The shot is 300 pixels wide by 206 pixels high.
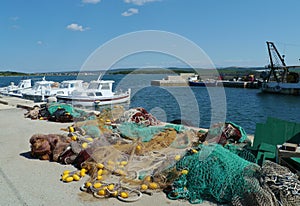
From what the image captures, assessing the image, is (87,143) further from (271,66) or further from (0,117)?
(271,66)

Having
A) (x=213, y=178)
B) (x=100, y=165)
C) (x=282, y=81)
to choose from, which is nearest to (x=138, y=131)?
(x=100, y=165)

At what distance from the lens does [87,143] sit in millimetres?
5535

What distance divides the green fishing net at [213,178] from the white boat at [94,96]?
19.5 metres

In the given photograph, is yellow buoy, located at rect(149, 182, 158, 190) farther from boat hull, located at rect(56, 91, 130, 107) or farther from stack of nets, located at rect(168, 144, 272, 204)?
boat hull, located at rect(56, 91, 130, 107)

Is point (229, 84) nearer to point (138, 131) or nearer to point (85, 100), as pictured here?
point (85, 100)

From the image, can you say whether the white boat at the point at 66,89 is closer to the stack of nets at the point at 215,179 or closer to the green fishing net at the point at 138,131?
the green fishing net at the point at 138,131

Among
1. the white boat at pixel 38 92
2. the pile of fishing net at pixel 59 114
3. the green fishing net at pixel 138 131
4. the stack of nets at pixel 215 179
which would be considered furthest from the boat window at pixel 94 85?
the stack of nets at pixel 215 179

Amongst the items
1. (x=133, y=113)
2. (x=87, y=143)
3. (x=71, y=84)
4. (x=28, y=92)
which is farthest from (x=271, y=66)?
(x=87, y=143)

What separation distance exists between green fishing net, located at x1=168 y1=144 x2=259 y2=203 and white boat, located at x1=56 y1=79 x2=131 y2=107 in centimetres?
1947

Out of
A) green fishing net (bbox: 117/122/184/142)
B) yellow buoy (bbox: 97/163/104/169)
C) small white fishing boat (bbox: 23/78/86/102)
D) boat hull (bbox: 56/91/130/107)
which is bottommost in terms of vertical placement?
boat hull (bbox: 56/91/130/107)

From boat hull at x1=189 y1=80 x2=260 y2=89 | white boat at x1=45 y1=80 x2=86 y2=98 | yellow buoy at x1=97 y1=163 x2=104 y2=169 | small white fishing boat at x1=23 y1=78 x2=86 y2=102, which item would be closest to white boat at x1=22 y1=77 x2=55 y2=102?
small white fishing boat at x1=23 y1=78 x2=86 y2=102

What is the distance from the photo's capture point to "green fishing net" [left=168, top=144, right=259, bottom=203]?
151 inches

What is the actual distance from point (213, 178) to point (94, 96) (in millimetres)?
20479

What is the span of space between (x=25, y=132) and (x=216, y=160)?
6.10 metres
